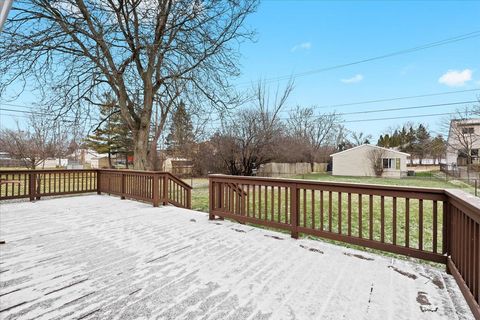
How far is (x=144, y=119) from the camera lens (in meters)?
7.61

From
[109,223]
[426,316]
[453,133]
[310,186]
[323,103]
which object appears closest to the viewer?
[426,316]

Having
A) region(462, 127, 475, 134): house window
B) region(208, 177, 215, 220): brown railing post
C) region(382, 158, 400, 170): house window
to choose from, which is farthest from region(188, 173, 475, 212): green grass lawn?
region(462, 127, 475, 134): house window

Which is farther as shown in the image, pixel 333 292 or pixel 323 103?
pixel 323 103

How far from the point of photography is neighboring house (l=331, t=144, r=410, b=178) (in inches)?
837

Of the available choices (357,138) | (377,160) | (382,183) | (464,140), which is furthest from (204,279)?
(357,138)

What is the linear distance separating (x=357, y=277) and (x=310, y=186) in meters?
1.31

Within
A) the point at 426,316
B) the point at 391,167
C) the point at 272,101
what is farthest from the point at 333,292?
the point at 391,167

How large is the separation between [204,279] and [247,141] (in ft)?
38.1

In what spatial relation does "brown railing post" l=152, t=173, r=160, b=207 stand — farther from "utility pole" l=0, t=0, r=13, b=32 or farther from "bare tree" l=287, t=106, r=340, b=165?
"bare tree" l=287, t=106, r=340, b=165

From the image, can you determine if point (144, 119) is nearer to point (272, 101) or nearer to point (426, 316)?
point (426, 316)

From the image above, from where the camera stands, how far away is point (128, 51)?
703 cm

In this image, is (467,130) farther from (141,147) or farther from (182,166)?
(141,147)

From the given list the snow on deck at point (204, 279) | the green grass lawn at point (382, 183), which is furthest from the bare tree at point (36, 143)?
the snow on deck at point (204, 279)

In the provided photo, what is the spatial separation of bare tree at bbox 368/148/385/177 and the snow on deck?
21.2m
